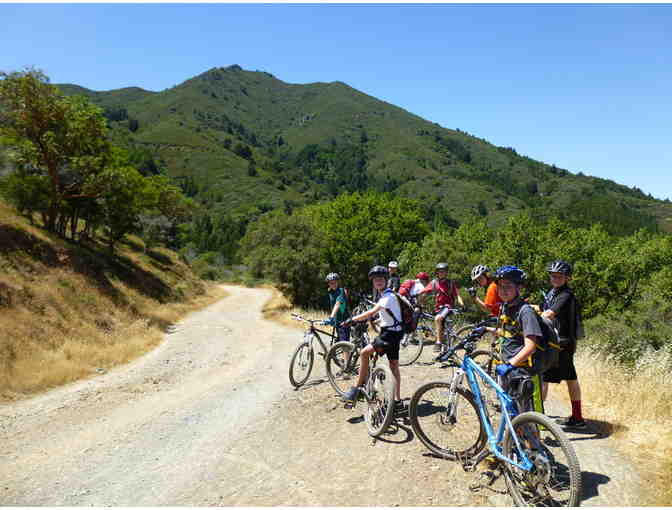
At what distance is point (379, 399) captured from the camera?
20.4 ft

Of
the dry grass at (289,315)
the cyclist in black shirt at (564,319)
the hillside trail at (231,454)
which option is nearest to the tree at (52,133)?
the dry grass at (289,315)

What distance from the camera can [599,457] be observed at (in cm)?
524

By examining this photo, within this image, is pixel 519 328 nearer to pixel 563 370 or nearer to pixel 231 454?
pixel 563 370

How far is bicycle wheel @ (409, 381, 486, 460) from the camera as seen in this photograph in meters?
5.07

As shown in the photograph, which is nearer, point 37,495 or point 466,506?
point 466,506

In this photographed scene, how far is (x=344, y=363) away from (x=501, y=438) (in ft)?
13.1

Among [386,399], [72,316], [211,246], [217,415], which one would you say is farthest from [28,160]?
[211,246]

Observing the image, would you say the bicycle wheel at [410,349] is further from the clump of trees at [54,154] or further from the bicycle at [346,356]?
the clump of trees at [54,154]

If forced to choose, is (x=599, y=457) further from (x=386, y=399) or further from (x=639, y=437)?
(x=386, y=399)

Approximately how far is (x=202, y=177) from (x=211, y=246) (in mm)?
59716

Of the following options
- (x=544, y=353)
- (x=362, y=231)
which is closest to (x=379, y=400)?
(x=544, y=353)

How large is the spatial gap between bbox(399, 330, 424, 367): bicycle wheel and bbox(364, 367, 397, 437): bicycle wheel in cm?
404

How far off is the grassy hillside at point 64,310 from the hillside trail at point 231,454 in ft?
6.17

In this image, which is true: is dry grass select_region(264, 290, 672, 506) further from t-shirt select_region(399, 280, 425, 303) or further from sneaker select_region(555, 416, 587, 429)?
t-shirt select_region(399, 280, 425, 303)
